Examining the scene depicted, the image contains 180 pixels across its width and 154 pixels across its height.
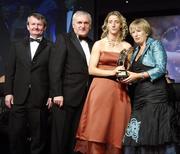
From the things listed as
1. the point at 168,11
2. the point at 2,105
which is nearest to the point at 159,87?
the point at 2,105

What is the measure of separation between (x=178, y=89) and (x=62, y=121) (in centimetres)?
107

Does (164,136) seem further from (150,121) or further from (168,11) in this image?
(168,11)

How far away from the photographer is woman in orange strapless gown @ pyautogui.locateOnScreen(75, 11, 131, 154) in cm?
363

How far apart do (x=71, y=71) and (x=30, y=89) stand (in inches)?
16.3

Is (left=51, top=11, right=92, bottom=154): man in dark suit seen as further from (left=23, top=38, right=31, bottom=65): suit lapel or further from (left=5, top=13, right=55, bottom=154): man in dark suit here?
(left=23, top=38, right=31, bottom=65): suit lapel

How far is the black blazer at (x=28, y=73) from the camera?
12.7 ft

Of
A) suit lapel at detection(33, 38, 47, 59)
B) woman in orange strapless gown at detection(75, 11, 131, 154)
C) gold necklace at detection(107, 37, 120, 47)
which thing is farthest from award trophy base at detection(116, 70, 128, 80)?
suit lapel at detection(33, 38, 47, 59)

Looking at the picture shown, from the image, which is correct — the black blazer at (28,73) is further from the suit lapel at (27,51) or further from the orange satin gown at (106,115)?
the orange satin gown at (106,115)

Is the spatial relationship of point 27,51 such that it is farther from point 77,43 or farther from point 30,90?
point 77,43

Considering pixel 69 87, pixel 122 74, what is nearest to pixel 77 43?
pixel 69 87

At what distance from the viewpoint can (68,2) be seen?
21.3ft

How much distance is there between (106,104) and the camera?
366cm

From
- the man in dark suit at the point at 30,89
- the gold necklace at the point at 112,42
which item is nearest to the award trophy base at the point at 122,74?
the gold necklace at the point at 112,42

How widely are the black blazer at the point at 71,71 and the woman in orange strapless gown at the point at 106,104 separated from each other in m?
0.15
